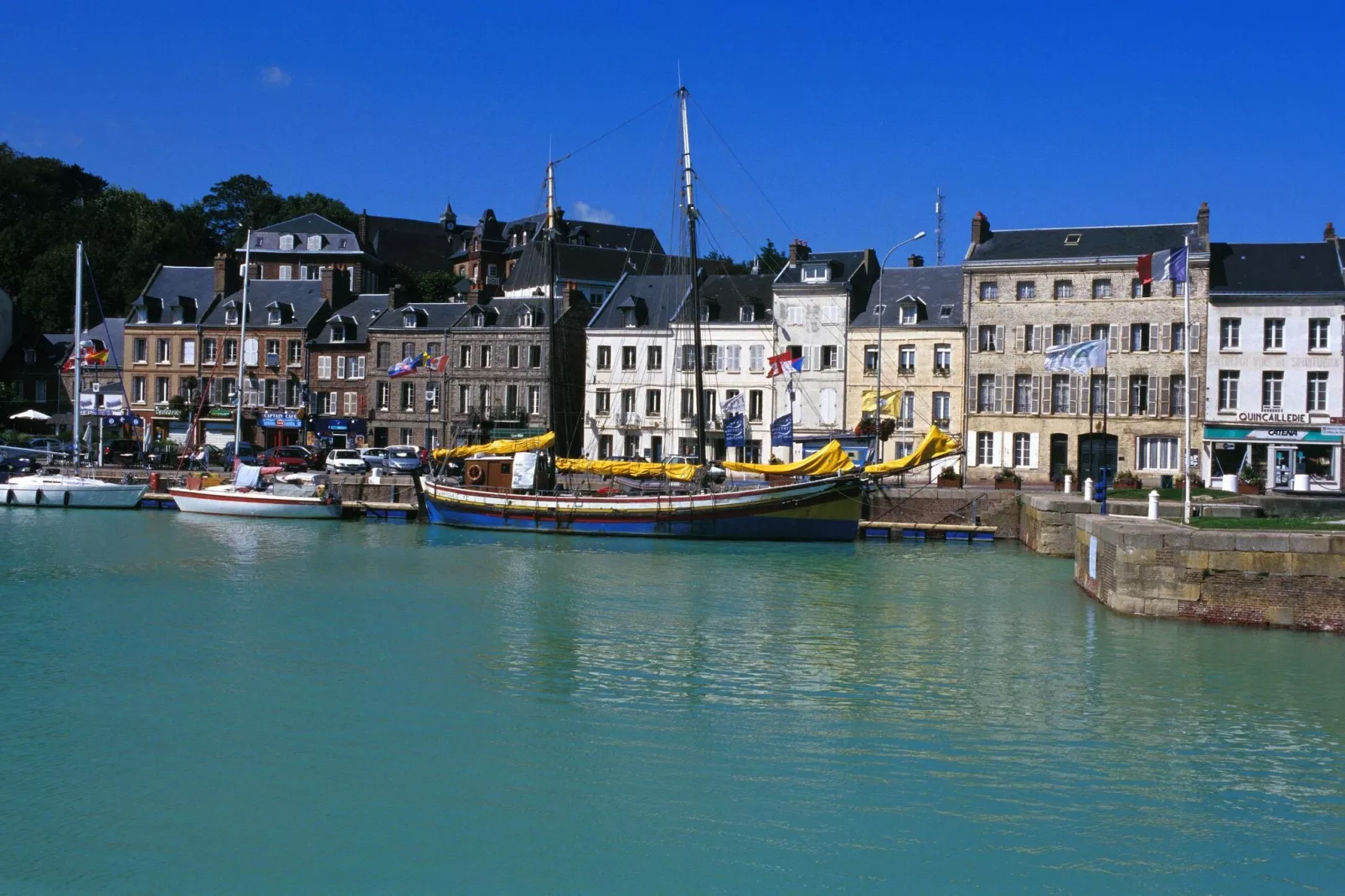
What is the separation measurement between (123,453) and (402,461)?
634 inches

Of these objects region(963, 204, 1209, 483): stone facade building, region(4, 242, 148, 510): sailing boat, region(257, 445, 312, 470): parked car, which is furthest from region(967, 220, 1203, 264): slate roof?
region(4, 242, 148, 510): sailing boat

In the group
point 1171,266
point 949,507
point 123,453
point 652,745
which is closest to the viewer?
point 652,745

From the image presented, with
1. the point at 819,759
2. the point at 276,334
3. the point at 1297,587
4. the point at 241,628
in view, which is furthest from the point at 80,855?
the point at 276,334

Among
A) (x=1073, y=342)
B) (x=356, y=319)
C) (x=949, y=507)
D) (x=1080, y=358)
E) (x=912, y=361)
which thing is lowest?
(x=949, y=507)

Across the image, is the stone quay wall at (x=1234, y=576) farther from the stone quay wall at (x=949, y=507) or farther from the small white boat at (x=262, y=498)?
the small white boat at (x=262, y=498)

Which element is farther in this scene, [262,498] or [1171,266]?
[262,498]

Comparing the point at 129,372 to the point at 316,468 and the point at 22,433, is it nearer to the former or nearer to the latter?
the point at 22,433

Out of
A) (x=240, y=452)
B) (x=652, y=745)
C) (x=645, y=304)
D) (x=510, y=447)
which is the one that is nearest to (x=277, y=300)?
(x=240, y=452)

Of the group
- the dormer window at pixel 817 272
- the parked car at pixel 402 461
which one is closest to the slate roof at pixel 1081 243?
the dormer window at pixel 817 272

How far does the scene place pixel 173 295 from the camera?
72.0 m

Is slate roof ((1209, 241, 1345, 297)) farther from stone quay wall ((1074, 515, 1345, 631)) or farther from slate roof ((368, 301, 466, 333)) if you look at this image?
slate roof ((368, 301, 466, 333))

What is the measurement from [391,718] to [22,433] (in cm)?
6213

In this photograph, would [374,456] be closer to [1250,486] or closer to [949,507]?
[949,507]

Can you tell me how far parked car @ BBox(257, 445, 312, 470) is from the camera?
2164 inches
